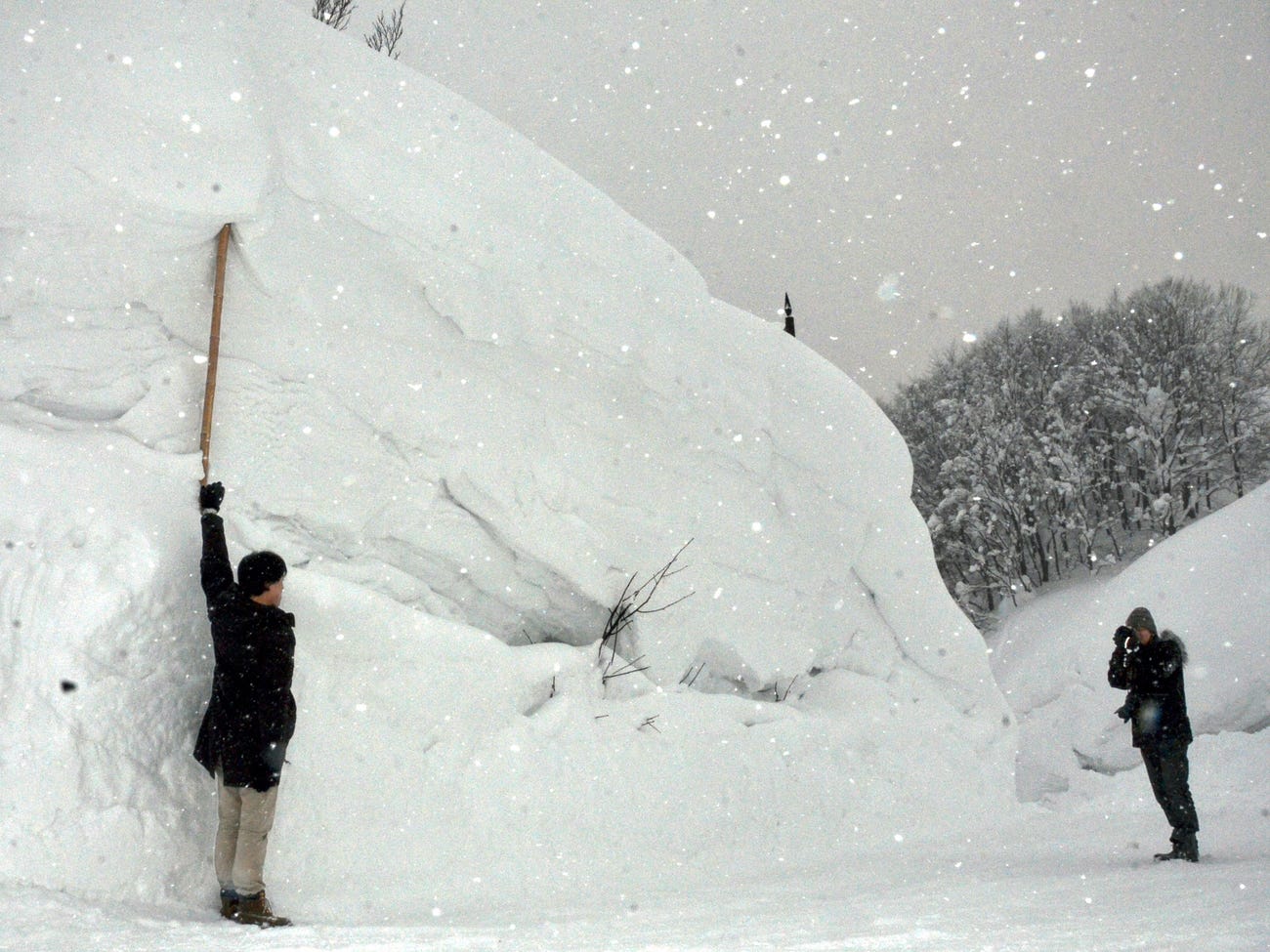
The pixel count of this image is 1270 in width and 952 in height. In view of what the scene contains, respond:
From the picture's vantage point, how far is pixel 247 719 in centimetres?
317

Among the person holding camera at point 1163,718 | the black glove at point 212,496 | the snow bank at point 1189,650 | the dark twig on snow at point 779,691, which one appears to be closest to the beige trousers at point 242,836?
the black glove at point 212,496

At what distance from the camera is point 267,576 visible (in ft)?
10.9

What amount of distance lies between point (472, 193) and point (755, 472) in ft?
9.15

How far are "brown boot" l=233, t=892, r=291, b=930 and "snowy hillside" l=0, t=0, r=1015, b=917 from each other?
0.85 feet

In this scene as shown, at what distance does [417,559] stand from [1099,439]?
23.8m

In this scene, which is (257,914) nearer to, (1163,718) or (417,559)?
(417,559)

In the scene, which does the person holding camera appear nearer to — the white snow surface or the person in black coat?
the white snow surface

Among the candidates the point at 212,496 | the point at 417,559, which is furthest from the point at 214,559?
the point at 417,559

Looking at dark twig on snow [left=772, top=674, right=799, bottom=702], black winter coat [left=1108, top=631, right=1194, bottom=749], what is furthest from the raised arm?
black winter coat [left=1108, top=631, right=1194, bottom=749]

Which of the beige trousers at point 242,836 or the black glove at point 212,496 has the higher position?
the black glove at point 212,496

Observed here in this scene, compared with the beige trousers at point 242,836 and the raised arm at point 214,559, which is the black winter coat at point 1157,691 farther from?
the raised arm at point 214,559

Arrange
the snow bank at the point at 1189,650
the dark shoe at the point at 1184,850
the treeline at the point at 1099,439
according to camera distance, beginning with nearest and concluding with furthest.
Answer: the dark shoe at the point at 1184,850 → the snow bank at the point at 1189,650 → the treeline at the point at 1099,439

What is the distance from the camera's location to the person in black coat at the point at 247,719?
123 inches

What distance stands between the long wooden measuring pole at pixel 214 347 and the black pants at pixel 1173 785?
5.03 metres
